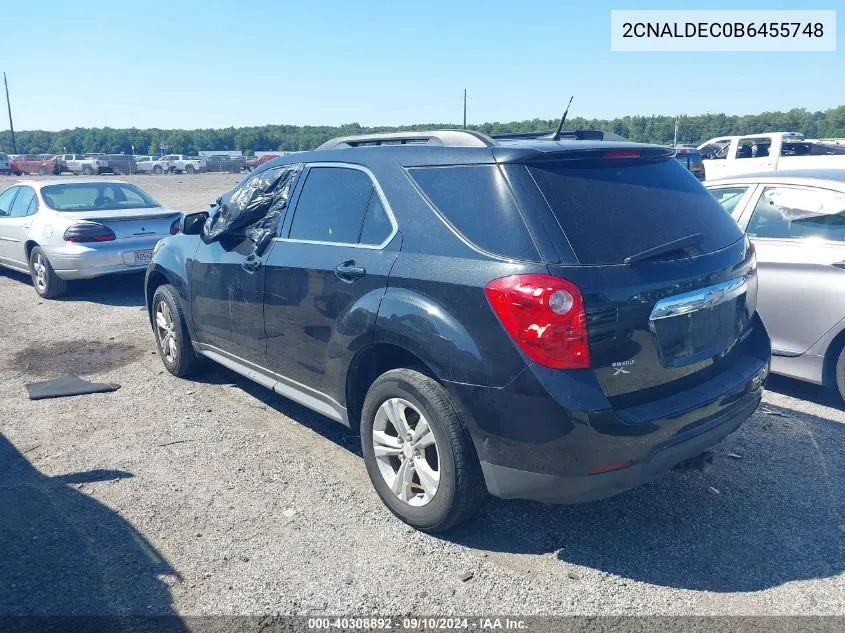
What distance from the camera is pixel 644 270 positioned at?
3119mm

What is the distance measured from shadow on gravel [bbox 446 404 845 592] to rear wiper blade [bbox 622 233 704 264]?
55.5 inches

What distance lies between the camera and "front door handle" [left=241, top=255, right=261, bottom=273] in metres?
4.57

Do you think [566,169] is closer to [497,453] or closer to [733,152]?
[497,453]

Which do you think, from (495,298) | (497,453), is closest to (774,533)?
(497,453)

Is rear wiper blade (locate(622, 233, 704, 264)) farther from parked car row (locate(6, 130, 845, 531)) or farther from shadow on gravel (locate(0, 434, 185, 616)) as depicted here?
shadow on gravel (locate(0, 434, 185, 616))

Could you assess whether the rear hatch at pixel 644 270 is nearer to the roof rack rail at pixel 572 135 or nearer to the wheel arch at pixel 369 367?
the roof rack rail at pixel 572 135

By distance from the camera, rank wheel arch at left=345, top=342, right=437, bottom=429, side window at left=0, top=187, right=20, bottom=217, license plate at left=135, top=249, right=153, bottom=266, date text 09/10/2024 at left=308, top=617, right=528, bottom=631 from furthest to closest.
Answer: side window at left=0, top=187, right=20, bottom=217 < license plate at left=135, top=249, right=153, bottom=266 < wheel arch at left=345, top=342, right=437, bottom=429 < date text 09/10/2024 at left=308, top=617, right=528, bottom=631

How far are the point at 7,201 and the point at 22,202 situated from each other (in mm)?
646

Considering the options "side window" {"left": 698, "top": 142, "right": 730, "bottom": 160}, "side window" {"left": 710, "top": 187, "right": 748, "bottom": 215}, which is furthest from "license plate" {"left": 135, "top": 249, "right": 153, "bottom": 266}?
"side window" {"left": 698, "top": 142, "right": 730, "bottom": 160}

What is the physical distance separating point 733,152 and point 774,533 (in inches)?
726

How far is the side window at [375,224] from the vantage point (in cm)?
372

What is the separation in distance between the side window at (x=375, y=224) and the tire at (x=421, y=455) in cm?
72

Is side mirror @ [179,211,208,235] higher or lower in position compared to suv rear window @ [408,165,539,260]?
lower

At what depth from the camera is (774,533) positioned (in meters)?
3.53
